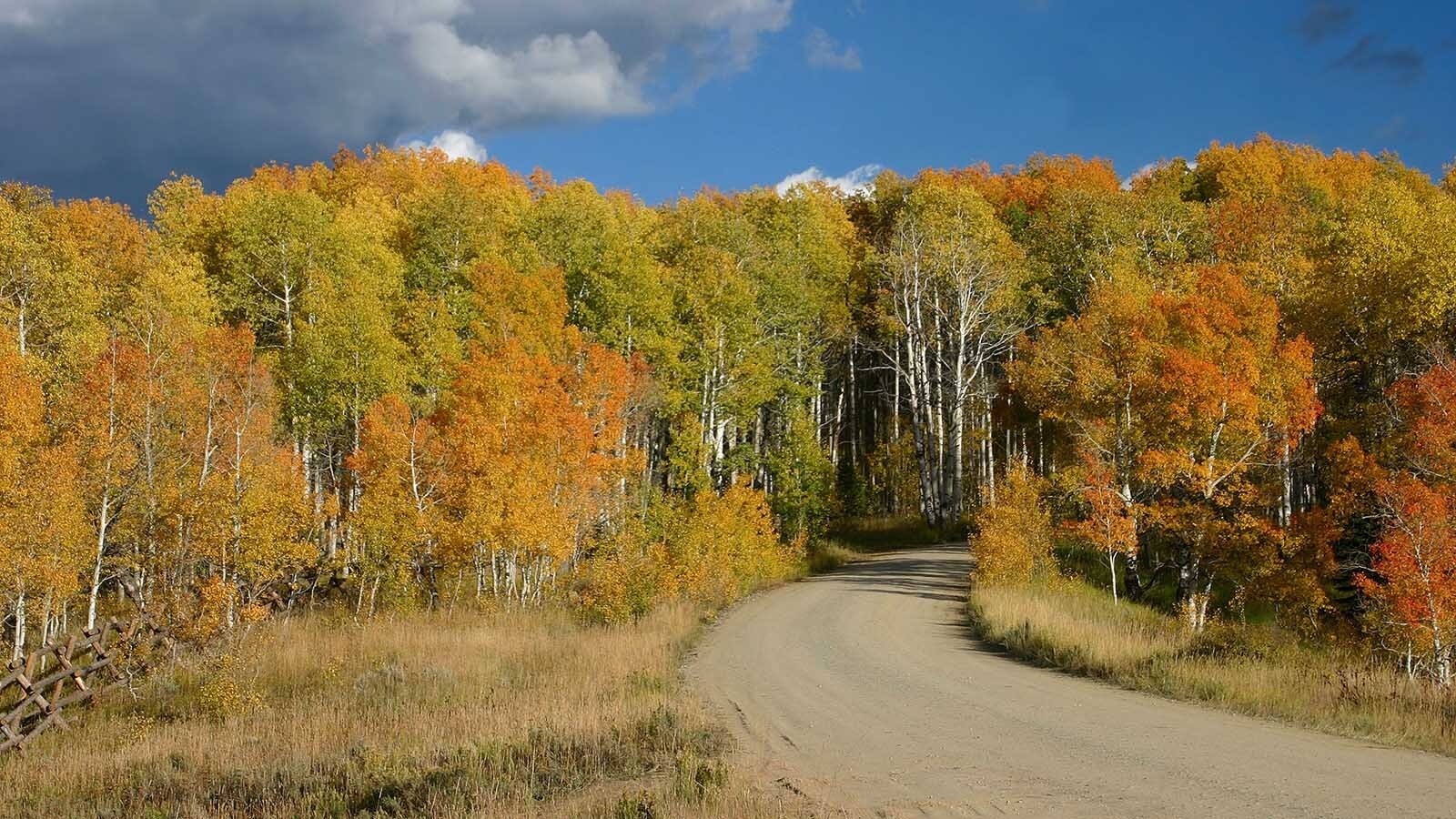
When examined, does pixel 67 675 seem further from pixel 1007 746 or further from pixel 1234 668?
pixel 1234 668

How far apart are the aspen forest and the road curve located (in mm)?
7885

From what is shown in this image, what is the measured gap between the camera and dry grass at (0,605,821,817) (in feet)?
35.2

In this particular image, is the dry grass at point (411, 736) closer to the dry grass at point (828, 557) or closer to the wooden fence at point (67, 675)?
the wooden fence at point (67, 675)

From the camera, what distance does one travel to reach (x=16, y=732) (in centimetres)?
1844

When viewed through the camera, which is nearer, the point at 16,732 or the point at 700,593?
the point at 16,732

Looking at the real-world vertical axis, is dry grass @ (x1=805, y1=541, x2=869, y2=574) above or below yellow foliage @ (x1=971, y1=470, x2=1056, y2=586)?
below

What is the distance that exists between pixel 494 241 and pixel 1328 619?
116ft

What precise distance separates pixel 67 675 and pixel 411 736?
10.8 meters

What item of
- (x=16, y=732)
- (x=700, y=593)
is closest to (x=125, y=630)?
(x=16, y=732)

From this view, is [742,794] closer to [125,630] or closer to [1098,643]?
Answer: [1098,643]

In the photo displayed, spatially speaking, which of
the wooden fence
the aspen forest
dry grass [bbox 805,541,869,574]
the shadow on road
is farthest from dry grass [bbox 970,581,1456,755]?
the wooden fence

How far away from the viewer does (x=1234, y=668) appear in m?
15.7

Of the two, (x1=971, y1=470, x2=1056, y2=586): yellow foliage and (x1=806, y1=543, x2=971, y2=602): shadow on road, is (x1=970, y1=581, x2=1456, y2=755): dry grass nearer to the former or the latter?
(x1=971, y1=470, x2=1056, y2=586): yellow foliage

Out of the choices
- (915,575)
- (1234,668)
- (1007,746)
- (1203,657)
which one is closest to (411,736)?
(1007,746)
